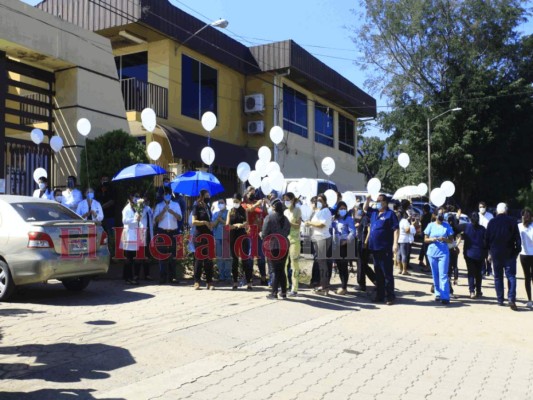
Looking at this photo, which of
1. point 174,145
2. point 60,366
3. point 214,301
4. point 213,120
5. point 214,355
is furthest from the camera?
point 174,145

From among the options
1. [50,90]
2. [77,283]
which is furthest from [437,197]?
[50,90]

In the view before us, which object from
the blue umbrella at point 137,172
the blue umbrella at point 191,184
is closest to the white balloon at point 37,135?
the blue umbrella at point 137,172

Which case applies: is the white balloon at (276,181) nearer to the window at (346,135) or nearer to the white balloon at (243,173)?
the white balloon at (243,173)

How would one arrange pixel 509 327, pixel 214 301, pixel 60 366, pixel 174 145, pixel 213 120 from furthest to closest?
pixel 174 145 < pixel 213 120 < pixel 214 301 < pixel 509 327 < pixel 60 366

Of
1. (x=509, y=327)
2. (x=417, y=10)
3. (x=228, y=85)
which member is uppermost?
(x=417, y=10)

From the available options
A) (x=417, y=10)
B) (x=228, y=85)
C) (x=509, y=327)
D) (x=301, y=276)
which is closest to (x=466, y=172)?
(x=417, y=10)

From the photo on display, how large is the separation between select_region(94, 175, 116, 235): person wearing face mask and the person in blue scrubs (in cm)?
701

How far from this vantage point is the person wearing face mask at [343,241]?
951cm

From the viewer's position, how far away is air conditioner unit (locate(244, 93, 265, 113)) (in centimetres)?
2103

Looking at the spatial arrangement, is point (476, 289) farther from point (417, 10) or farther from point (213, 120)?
point (417, 10)

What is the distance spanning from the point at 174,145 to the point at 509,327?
1138cm

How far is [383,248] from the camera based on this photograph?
8.86 meters

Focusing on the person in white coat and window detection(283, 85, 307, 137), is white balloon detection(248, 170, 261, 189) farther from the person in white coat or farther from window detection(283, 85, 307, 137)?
window detection(283, 85, 307, 137)

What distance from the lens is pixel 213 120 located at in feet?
42.0
